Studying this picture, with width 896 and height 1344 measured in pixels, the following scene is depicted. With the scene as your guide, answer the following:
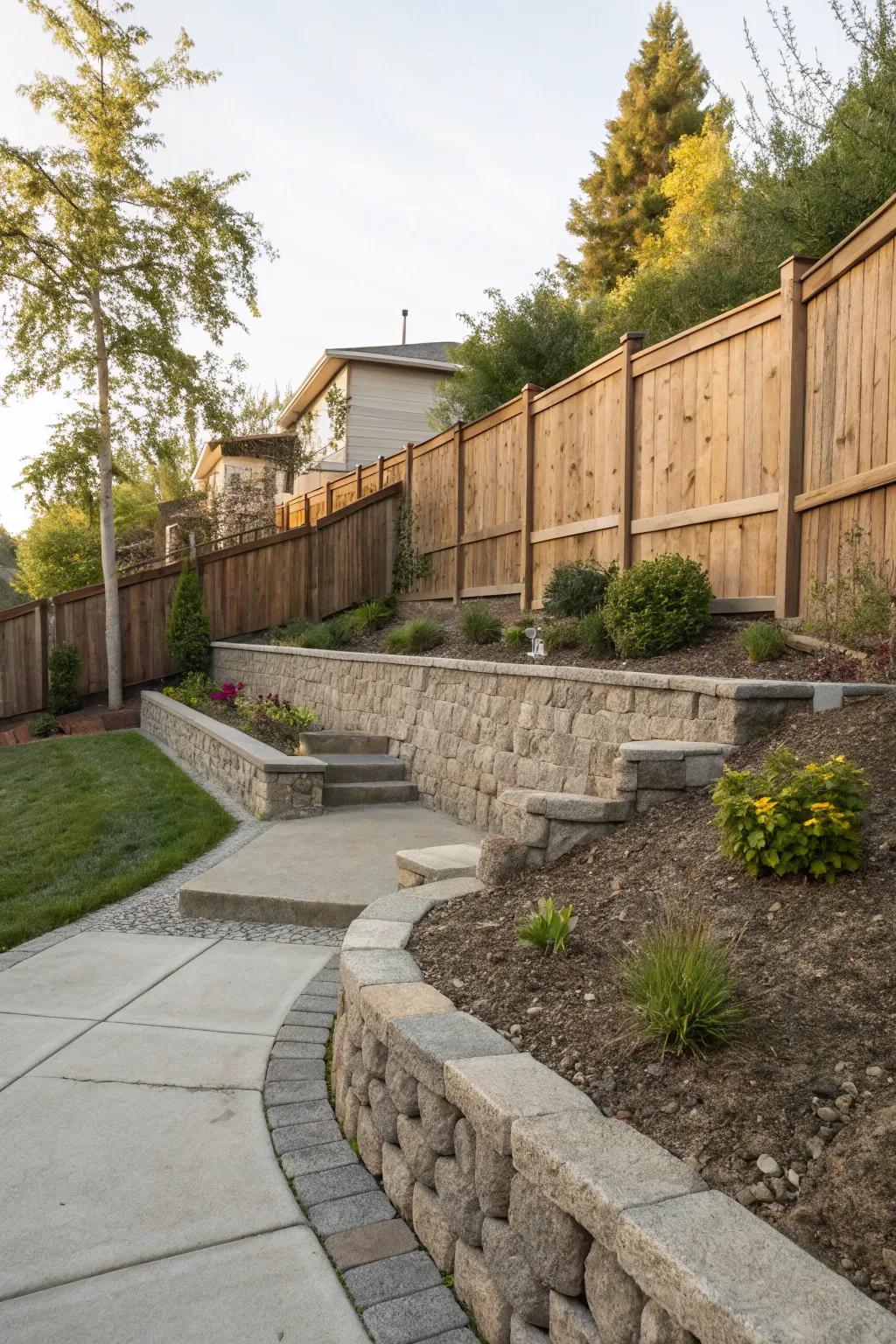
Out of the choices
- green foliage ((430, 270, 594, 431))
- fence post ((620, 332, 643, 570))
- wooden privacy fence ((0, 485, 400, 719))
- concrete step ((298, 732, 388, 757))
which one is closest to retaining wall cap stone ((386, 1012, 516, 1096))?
fence post ((620, 332, 643, 570))

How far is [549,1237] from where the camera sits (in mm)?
1714

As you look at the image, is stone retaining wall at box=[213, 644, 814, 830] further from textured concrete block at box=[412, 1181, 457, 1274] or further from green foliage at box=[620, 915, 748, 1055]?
textured concrete block at box=[412, 1181, 457, 1274]

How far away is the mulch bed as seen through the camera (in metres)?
1.69

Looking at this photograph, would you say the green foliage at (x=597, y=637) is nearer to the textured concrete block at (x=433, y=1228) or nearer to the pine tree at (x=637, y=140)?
the textured concrete block at (x=433, y=1228)

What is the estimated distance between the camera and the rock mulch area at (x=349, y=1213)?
1.92 m

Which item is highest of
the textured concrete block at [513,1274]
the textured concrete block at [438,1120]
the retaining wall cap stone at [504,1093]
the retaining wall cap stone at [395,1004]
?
the retaining wall cap stone at [504,1093]

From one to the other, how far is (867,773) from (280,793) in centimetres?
439

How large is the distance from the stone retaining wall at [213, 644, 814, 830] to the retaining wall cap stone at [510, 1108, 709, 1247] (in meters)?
2.49

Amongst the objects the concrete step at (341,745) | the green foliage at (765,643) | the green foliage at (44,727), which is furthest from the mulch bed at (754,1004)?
the green foliage at (44,727)

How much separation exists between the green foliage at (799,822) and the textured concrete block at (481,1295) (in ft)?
4.73

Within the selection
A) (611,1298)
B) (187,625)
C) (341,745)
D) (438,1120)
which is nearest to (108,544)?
(187,625)

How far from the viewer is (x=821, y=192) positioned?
8.12m

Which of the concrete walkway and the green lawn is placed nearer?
the concrete walkway

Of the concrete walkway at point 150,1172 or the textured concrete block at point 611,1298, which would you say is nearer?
the textured concrete block at point 611,1298
